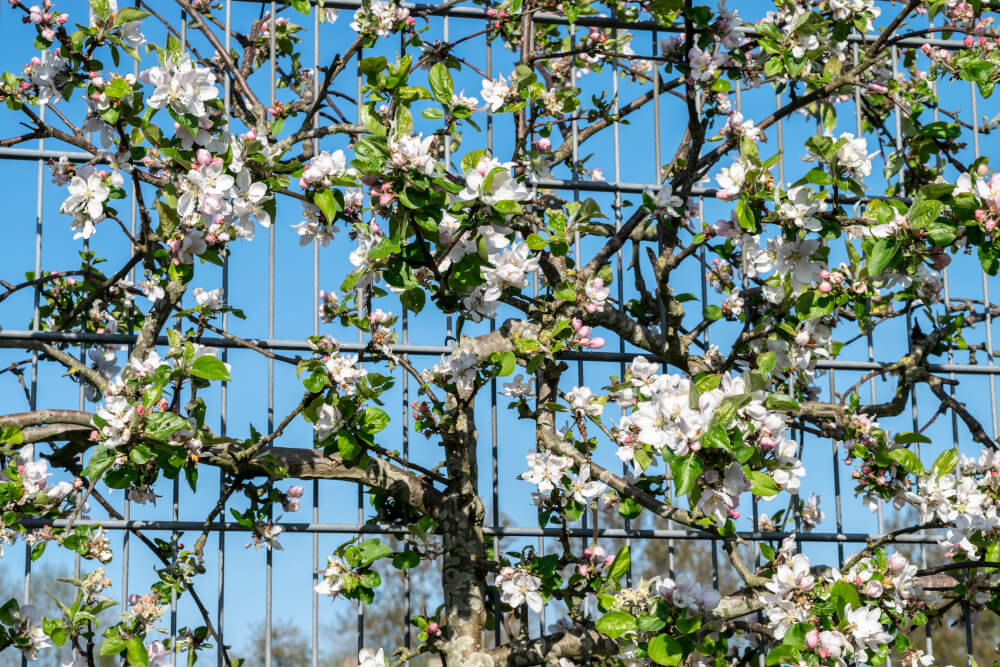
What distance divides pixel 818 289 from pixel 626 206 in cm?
66

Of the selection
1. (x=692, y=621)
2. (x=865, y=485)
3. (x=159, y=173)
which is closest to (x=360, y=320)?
(x=159, y=173)

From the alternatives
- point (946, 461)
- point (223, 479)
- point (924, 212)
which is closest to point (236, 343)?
point (223, 479)

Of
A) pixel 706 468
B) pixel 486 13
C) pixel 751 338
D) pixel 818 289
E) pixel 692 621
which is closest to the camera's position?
pixel 706 468

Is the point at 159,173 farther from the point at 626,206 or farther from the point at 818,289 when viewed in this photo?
the point at 818,289

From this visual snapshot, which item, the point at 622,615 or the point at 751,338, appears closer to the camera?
the point at 622,615

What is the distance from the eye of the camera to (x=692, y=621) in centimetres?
256

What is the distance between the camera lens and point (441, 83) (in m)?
2.78

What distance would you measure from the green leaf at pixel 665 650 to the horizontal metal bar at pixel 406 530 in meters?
0.32

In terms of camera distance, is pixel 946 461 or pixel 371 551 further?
pixel 946 461

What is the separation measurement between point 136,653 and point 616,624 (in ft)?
3.71

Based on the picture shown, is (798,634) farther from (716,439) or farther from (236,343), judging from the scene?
(236,343)

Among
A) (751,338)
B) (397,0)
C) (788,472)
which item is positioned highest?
(397,0)

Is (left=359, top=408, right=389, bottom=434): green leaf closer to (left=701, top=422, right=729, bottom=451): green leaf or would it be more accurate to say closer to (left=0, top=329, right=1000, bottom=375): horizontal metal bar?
(left=0, top=329, right=1000, bottom=375): horizontal metal bar

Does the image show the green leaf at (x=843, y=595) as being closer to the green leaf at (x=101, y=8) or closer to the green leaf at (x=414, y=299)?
the green leaf at (x=414, y=299)
